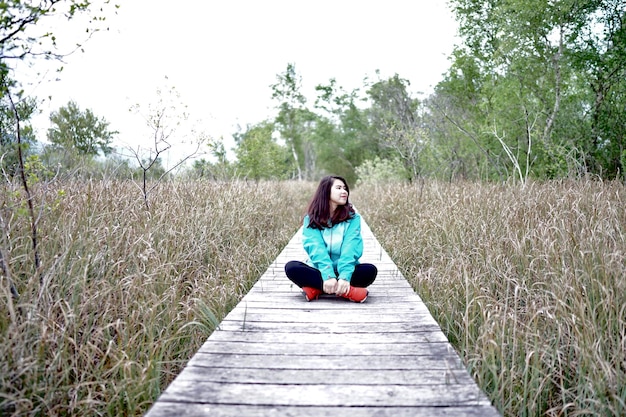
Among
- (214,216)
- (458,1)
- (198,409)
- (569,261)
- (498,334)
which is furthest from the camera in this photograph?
(458,1)

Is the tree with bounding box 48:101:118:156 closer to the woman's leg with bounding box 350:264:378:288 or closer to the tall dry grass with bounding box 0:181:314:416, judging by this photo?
the tall dry grass with bounding box 0:181:314:416

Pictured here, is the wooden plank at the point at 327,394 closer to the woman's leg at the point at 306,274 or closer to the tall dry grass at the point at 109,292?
the tall dry grass at the point at 109,292

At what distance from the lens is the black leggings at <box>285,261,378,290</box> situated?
339cm

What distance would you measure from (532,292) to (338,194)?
1655mm

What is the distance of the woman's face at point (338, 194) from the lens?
356 centimetres

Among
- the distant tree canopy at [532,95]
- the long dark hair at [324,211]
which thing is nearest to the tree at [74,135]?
the long dark hair at [324,211]

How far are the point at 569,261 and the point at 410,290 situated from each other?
1.27m

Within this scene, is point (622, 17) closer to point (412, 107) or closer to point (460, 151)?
point (460, 151)

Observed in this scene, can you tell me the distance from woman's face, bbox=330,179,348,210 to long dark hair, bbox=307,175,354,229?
1.3 inches

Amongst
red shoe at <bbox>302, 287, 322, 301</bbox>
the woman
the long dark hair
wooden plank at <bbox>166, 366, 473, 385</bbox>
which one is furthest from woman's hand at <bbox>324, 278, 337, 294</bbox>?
wooden plank at <bbox>166, 366, 473, 385</bbox>

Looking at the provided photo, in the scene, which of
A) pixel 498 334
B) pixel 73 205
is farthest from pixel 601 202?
pixel 73 205

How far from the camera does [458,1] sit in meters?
13.0

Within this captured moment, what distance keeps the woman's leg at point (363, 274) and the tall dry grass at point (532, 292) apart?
20.1 inches

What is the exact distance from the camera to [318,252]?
3445 millimetres
